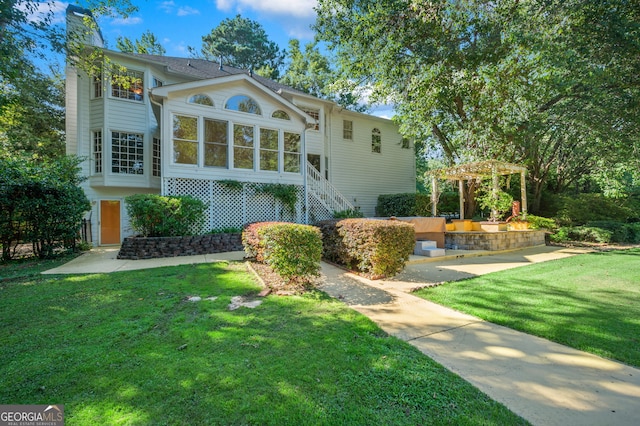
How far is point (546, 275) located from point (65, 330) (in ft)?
27.7

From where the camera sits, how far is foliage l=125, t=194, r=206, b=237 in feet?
26.8

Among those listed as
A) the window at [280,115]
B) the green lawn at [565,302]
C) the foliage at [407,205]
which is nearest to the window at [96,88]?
the window at [280,115]

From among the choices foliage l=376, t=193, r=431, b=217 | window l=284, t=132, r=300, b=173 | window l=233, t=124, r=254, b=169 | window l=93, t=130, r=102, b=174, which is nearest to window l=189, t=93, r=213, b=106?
window l=233, t=124, r=254, b=169

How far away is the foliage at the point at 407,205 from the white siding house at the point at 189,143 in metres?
3.47

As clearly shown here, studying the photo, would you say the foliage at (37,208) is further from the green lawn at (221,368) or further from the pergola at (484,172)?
the pergola at (484,172)

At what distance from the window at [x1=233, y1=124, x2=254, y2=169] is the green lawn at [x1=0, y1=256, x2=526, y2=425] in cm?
755

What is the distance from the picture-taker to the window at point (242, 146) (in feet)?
35.9

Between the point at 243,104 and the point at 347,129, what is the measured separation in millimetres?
7397

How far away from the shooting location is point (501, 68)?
10648 mm

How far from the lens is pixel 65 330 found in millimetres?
3256

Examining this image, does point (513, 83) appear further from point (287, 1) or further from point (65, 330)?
point (65, 330)

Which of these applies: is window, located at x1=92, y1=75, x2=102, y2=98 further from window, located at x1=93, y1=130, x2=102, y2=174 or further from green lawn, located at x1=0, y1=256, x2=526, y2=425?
green lawn, located at x1=0, y1=256, x2=526, y2=425

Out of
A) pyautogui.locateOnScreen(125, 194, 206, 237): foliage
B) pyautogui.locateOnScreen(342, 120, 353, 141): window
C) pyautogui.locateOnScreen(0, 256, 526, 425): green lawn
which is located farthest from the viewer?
pyautogui.locateOnScreen(342, 120, 353, 141): window

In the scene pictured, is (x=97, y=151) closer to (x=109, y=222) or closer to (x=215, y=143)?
(x=109, y=222)
